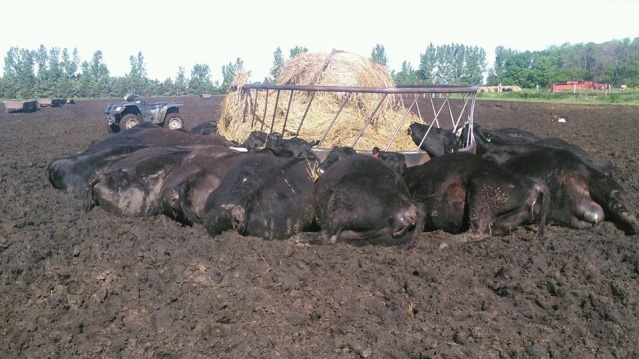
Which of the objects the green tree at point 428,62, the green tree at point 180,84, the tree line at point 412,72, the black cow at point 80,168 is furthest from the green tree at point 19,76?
the black cow at point 80,168

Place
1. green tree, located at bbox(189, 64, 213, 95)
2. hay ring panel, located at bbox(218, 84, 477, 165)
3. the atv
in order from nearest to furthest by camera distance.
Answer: hay ring panel, located at bbox(218, 84, 477, 165) < the atv < green tree, located at bbox(189, 64, 213, 95)

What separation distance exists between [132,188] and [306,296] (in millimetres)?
4233

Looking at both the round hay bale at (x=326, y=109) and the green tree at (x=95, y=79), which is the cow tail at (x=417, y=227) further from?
the green tree at (x=95, y=79)

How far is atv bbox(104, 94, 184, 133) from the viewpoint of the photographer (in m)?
21.8

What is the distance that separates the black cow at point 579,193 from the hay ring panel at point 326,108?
2.93 m

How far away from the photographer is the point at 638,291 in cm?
545

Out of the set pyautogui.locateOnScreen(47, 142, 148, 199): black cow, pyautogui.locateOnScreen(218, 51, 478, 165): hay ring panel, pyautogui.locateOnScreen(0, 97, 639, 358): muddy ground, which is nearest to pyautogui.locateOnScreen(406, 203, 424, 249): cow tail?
pyautogui.locateOnScreen(0, 97, 639, 358): muddy ground

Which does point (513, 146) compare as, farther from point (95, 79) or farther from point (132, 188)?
point (95, 79)

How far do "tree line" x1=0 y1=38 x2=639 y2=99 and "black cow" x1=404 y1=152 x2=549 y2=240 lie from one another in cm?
5959

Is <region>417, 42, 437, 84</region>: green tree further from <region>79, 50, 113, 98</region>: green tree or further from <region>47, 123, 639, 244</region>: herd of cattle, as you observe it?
<region>47, 123, 639, 244</region>: herd of cattle

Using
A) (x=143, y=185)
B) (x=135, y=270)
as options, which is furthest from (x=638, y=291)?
(x=143, y=185)

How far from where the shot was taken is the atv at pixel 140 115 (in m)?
21.8

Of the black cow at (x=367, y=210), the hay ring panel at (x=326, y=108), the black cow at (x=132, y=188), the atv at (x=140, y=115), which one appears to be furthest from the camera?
the atv at (x=140, y=115)

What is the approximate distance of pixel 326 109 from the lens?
12.8m
